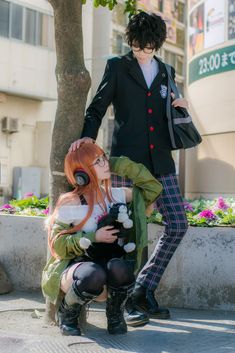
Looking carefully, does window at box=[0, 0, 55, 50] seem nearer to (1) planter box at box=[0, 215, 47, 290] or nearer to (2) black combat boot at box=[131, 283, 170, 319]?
(1) planter box at box=[0, 215, 47, 290]

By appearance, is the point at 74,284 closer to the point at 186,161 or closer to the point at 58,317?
the point at 58,317

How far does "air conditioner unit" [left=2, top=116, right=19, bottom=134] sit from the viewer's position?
77.6 ft

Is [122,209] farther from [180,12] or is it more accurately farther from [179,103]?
[180,12]

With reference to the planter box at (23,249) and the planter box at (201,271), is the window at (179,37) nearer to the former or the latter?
the planter box at (23,249)

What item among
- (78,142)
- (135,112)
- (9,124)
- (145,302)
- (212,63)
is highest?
(9,124)

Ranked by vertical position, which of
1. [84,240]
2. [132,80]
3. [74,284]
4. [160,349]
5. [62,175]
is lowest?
[160,349]

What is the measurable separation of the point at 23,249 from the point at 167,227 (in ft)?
5.46

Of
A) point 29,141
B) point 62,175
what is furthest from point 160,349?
point 29,141

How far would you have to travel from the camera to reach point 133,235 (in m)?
4.10

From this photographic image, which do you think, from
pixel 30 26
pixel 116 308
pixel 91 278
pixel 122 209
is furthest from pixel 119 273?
pixel 30 26

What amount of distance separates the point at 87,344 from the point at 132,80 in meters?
1.80

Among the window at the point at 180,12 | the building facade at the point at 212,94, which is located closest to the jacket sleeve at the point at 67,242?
the building facade at the point at 212,94

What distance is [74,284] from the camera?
147 inches

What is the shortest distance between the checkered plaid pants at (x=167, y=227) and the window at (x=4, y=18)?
19788mm
